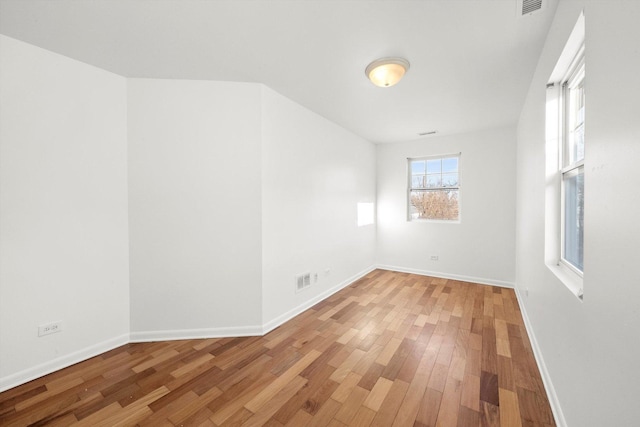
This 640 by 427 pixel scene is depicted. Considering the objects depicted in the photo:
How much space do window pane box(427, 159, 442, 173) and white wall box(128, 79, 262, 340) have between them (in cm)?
352

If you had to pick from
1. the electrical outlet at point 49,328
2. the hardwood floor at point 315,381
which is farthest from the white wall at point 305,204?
the electrical outlet at point 49,328

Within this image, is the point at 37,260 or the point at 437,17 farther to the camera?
the point at 37,260

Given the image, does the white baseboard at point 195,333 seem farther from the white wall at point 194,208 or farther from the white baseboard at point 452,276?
the white baseboard at point 452,276

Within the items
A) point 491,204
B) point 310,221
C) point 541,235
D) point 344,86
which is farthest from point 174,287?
point 491,204

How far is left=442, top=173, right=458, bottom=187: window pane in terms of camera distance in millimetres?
4590

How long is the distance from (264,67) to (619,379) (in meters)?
2.88

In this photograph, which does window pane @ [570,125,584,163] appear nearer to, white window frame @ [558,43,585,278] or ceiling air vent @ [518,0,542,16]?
white window frame @ [558,43,585,278]

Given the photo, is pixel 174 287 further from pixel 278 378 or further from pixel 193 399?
pixel 278 378

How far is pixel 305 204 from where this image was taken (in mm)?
3314

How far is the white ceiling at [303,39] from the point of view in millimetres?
1636

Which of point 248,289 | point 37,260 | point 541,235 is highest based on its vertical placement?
point 541,235

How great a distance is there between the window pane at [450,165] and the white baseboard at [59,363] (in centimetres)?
520

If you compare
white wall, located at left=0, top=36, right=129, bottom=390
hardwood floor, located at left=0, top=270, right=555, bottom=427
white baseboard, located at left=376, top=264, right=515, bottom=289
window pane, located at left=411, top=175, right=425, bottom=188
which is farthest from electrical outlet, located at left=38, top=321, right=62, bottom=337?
window pane, located at left=411, top=175, right=425, bottom=188

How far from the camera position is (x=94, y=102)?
2.28 m
